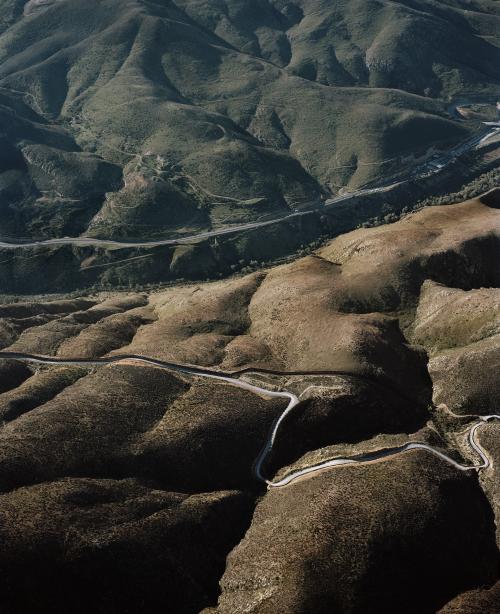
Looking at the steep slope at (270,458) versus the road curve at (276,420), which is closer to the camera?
the steep slope at (270,458)

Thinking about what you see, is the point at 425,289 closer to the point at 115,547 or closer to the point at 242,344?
the point at 242,344

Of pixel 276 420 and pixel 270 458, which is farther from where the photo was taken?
pixel 276 420

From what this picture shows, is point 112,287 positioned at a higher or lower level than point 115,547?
lower

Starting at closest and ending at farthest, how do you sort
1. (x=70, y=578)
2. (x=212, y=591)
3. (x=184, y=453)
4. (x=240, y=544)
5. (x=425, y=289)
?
1. (x=70, y=578)
2. (x=212, y=591)
3. (x=240, y=544)
4. (x=184, y=453)
5. (x=425, y=289)

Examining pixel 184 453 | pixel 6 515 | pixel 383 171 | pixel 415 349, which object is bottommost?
pixel 383 171

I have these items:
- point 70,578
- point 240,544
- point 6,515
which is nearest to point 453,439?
point 240,544

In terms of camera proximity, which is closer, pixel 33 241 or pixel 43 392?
pixel 43 392

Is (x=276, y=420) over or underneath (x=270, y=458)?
over

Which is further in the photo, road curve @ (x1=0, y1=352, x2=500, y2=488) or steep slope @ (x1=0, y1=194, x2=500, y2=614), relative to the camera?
road curve @ (x1=0, y1=352, x2=500, y2=488)
